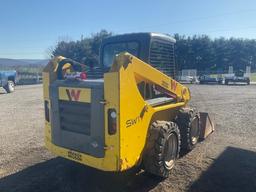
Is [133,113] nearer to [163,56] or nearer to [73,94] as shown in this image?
[73,94]

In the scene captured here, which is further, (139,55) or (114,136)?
(139,55)

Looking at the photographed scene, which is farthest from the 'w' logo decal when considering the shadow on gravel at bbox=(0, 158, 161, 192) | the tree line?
the tree line

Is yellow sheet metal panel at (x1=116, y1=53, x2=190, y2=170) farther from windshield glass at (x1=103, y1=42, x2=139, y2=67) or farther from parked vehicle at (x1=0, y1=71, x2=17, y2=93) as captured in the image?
parked vehicle at (x1=0, y1=71, x2=17, y2=93)

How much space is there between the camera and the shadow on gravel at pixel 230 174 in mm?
4707

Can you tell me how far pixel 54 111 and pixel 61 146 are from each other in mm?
639

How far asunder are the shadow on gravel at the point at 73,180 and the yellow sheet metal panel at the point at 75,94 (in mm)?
1545

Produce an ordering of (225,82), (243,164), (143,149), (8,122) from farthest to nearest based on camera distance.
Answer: (225,82)
(8,122)
(243,164)
(143,149)

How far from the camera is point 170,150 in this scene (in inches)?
206

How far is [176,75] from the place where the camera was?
656 cm

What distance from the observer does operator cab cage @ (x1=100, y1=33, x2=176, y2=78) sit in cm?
Result: 520

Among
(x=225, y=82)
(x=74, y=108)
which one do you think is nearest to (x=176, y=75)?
(x=74, y=108)

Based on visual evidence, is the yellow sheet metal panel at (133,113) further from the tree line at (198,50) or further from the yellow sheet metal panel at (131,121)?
the tree line at (198,50)

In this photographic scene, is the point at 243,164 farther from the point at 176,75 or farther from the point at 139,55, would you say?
the point at 139,55

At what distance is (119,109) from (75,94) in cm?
96
